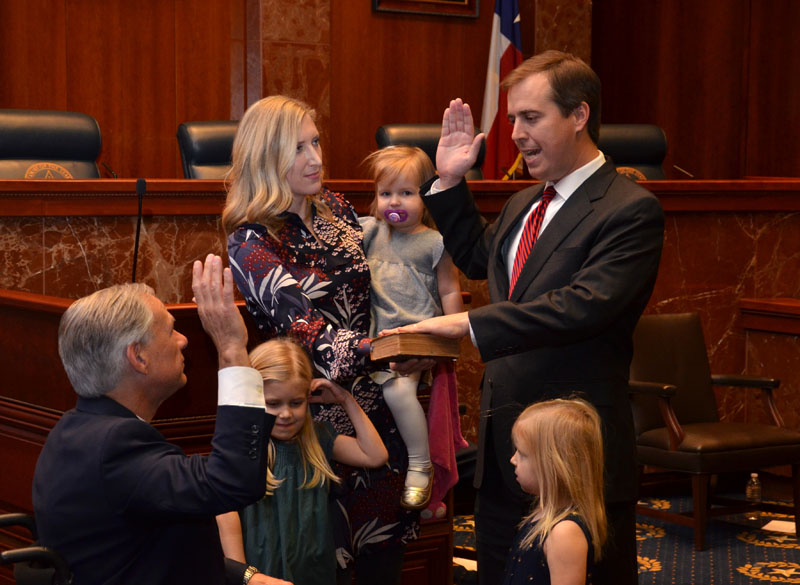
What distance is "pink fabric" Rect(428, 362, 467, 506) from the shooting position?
2.89 metres

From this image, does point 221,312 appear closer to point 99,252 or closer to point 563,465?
point 563,465

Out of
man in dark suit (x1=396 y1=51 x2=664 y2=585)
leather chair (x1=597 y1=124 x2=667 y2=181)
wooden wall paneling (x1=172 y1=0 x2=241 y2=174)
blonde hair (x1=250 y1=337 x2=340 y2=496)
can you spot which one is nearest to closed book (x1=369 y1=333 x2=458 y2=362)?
man in dark suit (x1=396 y1=51 x2=664 y2=585)

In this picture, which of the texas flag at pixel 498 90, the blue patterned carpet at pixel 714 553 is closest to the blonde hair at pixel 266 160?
the blue patterned carpet at pixel 714 553

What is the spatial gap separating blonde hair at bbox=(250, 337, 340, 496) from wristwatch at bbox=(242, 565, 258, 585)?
0.23m

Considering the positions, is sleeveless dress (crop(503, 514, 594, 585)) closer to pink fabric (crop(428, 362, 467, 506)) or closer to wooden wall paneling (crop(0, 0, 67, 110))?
pink fabric (crop(428, 362, 467, 506))

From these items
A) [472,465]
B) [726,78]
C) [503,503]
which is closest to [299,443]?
[503,503]

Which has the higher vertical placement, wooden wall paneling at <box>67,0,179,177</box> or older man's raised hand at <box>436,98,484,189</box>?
wooden wall paneling at <box>67,0,179,177</box>

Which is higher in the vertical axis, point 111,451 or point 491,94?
point 491,94

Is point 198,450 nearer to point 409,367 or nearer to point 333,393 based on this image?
point 333,393

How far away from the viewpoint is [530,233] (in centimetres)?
246

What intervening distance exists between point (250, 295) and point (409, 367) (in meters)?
0.37

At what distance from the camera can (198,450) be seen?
2869 millimetres

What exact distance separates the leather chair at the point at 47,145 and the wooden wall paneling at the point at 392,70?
8.50 ft

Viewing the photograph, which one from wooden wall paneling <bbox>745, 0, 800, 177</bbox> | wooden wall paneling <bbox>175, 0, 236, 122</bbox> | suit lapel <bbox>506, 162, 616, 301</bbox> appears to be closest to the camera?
suit lapel <bbox>506, 162, 616, 301</bbox>
